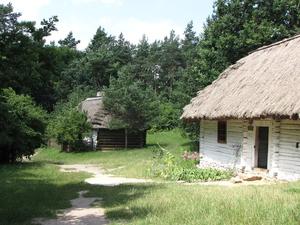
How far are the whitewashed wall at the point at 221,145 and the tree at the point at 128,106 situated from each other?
642 inches

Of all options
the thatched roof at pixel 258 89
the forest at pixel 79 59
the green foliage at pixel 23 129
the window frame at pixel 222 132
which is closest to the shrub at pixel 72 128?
the forest at pixel 79 59

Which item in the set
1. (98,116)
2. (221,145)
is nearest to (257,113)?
(221,145)

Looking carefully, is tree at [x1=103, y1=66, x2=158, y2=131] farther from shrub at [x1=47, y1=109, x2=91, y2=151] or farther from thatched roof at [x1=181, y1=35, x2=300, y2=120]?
thatched roof at [x1=181, y1=35, x2=300, y2=120]

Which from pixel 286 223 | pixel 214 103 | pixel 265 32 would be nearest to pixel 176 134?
pixel 265 32

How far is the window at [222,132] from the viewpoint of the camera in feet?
76.6

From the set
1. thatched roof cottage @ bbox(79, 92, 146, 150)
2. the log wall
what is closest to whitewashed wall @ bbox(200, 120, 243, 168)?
thatched roof cottage @ bbox(79, 92, 146, 150)

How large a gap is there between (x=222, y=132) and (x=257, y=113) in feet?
18.0

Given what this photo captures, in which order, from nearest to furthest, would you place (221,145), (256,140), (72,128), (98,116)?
1. (256,140)
2. (221,145)
3. (72,128)
4. (98,116)

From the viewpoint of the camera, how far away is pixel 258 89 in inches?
803

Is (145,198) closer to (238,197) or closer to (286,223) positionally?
(238,197)

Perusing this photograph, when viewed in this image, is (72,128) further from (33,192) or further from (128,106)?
(33,192)

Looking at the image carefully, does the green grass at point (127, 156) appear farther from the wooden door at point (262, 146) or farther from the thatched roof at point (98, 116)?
the wooden door at point (262, 146)

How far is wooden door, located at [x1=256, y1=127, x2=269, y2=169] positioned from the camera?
2052 centimetres

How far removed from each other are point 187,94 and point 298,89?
19.2 metres
